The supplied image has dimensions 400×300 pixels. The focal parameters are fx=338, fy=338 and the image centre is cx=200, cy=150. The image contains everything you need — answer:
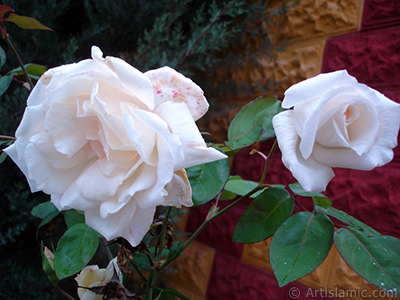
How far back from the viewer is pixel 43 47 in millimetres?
1117

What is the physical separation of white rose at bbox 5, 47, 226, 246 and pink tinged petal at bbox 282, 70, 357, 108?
92 mm

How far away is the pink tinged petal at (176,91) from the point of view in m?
0.31

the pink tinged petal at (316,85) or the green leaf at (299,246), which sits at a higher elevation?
the pink tinged petal at (316,85)

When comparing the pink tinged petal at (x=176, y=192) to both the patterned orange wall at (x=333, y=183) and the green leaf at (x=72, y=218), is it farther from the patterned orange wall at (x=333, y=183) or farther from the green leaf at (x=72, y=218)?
the patterned orange wall at (x=333, y=183)

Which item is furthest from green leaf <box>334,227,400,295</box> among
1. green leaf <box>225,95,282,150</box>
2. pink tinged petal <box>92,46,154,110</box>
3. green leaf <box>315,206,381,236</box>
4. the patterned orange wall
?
the patterned orange wall

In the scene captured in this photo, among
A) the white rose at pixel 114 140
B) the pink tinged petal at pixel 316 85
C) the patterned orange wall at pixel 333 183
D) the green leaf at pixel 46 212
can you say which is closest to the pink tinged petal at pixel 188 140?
the white rose at pixel 114 140

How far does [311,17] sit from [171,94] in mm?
965

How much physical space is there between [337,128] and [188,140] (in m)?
0.15

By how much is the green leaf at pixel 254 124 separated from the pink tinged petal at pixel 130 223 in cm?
13

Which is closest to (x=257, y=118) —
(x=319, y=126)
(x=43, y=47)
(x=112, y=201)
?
(x=319, y=126)

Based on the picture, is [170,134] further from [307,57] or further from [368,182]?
[307,57]

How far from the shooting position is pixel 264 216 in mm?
393

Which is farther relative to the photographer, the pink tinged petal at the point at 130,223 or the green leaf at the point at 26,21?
the green leaf at the point at 26,21

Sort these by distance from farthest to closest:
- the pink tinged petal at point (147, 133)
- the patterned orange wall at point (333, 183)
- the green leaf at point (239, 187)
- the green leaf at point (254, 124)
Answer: the patterned orange wall at point (333, 183), the green leaf at point (239, 187), the green leaf at point (254, 124), the pink tinged petal at point (147, 133)
